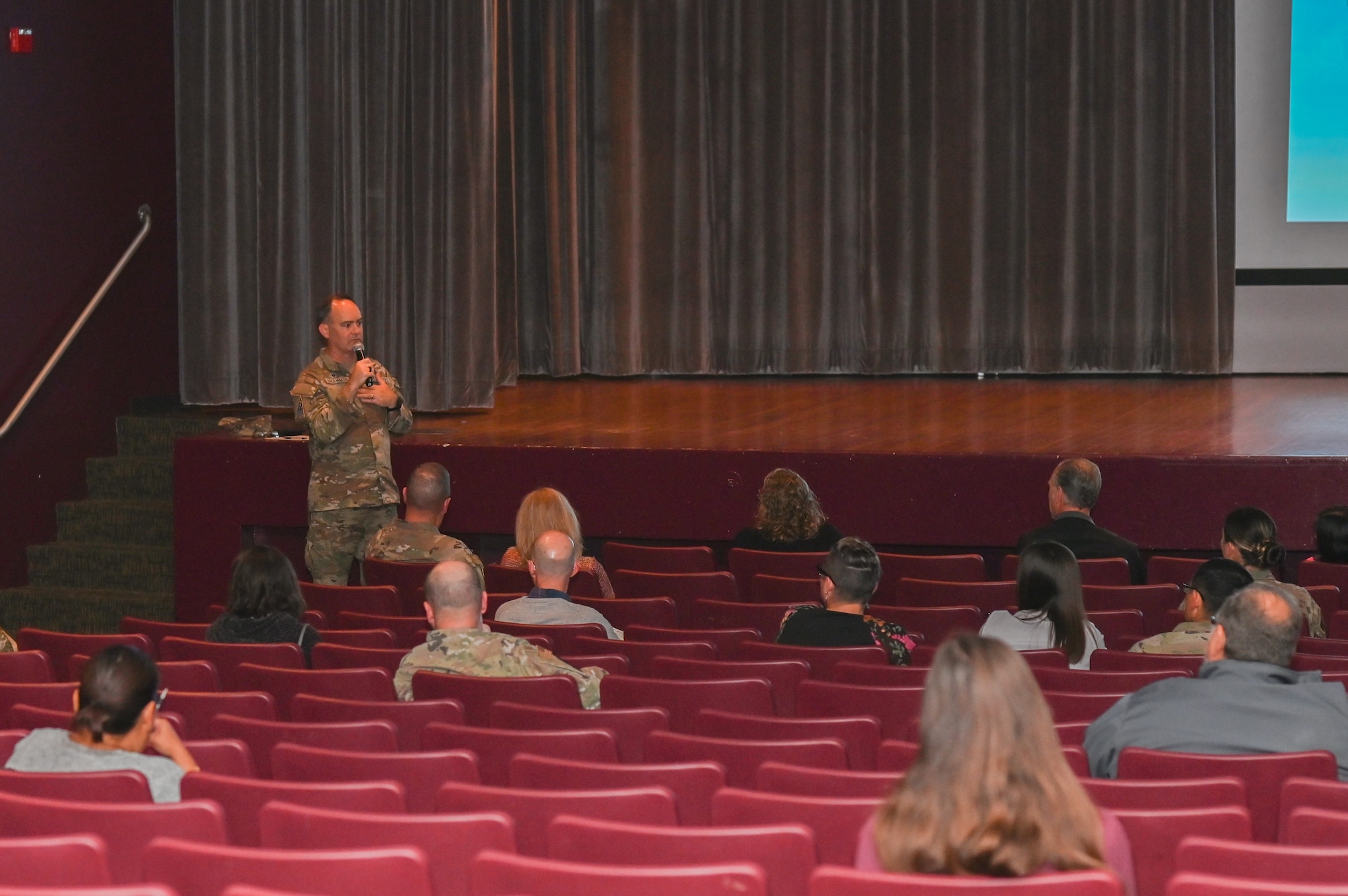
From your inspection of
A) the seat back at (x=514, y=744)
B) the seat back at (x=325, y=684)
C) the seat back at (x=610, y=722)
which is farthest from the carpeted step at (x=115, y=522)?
the seat back at (x=514, y=744)

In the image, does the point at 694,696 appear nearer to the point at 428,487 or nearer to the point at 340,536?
the point at 428,487

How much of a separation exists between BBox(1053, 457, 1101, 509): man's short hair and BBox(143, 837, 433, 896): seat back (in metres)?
4.26

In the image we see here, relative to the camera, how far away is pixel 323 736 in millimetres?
3340

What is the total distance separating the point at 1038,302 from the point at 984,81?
1618mm

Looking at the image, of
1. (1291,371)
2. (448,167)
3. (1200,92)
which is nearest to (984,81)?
(1200,92)

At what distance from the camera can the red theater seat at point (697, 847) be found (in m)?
2.33

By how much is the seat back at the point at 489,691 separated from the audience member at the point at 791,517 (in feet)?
8.43

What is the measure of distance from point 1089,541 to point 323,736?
3.54 metres

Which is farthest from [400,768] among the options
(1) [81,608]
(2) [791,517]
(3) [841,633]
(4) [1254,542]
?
(1) [81,608]

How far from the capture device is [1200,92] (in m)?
11.0

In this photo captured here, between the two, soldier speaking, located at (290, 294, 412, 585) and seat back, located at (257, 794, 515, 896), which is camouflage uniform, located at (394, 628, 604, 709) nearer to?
seat back, located at (257, 794, 515, 896)

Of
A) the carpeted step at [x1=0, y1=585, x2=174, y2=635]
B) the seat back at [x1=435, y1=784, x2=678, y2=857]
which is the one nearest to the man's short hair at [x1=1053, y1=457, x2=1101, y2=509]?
the seat back at [x1=435, y1=784, x2=678, y2=857]

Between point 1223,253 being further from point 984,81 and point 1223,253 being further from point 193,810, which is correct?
point 193,810

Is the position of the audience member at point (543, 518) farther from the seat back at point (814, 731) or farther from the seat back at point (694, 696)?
the seat back at point (814, 731)
